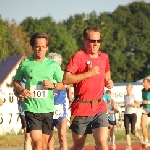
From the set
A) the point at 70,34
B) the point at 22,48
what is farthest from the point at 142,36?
the point at 22,48

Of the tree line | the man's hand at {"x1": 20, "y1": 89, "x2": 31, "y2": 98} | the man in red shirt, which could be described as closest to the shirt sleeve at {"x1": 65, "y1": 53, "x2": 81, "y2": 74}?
the man in red shirt

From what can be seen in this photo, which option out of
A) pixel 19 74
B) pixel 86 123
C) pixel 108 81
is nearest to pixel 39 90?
pixel 19 74

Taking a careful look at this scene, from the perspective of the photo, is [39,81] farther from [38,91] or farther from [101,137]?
[101,137]

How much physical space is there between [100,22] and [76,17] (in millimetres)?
5101

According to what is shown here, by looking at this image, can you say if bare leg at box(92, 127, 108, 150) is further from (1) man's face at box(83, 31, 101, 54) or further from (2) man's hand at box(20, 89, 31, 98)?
(2) man's hand at box(20, 89, 31, 98)

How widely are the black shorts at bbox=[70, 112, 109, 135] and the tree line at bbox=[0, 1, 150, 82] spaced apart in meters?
81.5

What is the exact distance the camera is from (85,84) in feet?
35.5

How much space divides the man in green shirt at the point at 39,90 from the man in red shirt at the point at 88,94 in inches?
27.9

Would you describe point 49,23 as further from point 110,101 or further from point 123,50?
point 110,101

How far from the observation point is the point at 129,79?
94.2 metres

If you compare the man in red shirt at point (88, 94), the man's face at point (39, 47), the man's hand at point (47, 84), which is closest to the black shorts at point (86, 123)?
the man in red shirt at point (88, 94)

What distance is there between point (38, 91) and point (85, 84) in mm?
981

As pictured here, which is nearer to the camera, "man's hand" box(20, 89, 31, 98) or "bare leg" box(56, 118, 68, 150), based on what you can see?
"man's hand" box(20, 89, 31, 98)

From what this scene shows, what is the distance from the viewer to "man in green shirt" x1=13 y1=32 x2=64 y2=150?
11445 millimetres
